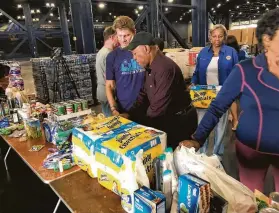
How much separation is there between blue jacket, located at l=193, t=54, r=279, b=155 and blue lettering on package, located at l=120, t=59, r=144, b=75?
0.98 meters

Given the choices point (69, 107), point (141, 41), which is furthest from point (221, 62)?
point (69, 107)

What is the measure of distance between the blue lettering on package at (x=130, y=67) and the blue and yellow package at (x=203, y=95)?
867 mm

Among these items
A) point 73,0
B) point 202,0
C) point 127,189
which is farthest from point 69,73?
point 202,0

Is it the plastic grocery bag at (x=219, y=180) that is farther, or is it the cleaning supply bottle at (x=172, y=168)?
the cleaning supply bottle at (x=172, y=168)

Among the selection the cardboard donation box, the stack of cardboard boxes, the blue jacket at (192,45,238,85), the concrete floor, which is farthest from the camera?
the cardboard donation box

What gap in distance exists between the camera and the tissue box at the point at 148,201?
92 centimetres

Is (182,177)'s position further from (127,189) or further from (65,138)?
(65,138)

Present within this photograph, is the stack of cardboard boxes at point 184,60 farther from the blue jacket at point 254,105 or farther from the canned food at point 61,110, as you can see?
the blue jacket at point 254,105

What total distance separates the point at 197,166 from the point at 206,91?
5.88ft

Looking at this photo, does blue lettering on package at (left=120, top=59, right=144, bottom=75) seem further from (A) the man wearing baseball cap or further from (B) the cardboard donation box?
(B) the cardboard donation box

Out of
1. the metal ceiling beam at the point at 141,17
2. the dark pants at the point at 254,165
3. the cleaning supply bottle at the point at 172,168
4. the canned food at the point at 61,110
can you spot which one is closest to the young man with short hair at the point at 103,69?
the canned food at the point at 61,110

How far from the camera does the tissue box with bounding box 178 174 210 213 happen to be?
0.88 metres

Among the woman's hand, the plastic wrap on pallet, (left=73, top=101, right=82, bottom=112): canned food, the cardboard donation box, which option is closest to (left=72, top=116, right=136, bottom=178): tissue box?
the woman's hand

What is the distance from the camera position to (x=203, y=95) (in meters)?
2.73
